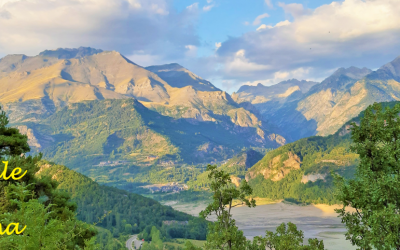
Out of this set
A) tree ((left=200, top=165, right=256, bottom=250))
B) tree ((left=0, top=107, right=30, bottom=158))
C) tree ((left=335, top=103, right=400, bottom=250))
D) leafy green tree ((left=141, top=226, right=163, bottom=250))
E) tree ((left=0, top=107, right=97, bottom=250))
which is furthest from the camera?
leafy green tree ((left=141, top=226, right=163, bottom=250))

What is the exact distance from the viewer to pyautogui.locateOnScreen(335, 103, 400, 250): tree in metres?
23.7

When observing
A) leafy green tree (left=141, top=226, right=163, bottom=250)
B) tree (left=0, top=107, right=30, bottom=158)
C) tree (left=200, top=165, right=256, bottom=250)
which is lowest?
leafy green tree (left=141, top=226, right=163, bottom=250)

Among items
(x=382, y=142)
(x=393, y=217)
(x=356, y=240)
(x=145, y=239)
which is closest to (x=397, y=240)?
(x=393, y=217)

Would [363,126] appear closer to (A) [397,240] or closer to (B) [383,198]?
(B) [383,198]

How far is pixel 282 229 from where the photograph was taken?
136ft

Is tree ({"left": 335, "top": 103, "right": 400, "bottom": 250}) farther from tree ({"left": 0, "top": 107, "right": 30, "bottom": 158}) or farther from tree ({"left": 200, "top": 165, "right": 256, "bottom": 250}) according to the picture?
tree ({"left": 0, "top": 107, "right": 30, "bottom": 158})

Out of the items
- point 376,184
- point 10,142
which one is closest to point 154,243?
point 10,142

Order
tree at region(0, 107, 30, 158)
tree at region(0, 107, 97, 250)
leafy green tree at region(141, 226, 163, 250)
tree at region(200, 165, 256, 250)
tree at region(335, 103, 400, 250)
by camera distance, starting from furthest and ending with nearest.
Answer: leafy green tree at region(141, 226, 163, 250), tree at region(0, 107, 30, 158), tree at region(200, 165, 256, 250), tree at region(335, 103, 400, 250), tree at region(0, 107, 97, 250)

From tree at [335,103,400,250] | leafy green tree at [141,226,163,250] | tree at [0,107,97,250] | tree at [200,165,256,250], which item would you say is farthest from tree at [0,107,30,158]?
leafy green tree at [141,226,163,250]

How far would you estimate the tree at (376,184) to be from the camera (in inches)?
934

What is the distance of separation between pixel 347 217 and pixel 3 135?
134 feet

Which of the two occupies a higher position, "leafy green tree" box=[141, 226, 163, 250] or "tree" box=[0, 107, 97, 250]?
"tree" box=[0, 107, 97, 250]

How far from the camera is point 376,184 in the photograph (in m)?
24.8

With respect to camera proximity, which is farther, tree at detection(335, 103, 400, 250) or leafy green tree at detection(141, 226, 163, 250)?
leafy green tree at detection(141, 226, 163, 250)
